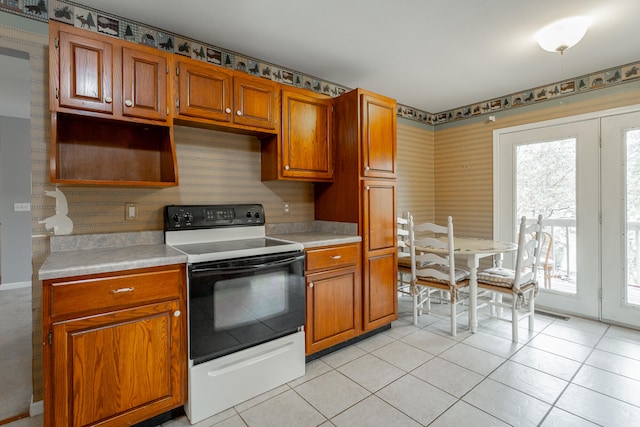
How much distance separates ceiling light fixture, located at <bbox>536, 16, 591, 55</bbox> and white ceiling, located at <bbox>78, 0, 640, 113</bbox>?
0.21ft

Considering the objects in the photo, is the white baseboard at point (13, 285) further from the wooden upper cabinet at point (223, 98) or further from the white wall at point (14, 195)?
the wooden upper cabinet at point (223, 98)

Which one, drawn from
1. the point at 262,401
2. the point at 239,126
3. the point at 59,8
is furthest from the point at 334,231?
the point at 59,8

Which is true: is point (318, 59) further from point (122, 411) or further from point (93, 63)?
point (122, 411)

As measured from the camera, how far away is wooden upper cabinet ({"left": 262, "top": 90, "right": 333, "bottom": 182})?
2.64m

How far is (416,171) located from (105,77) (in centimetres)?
367

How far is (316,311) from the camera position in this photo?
8.04 feet

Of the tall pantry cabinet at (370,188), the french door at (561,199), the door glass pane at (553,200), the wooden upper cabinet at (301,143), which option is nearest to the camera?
the wooden upper cabinet at (301,143)

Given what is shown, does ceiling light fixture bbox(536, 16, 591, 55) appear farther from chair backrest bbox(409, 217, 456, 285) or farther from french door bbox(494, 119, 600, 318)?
chair backrest bbox(409, 217, 456, 285)

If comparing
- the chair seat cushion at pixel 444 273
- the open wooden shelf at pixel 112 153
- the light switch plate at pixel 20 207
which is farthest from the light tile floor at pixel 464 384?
the light switch plate at pixel 20 207

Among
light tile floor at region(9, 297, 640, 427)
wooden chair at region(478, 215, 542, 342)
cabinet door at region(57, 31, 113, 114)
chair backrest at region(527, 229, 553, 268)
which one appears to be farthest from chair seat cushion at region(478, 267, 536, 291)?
cabinet door at region(57, 31, 113, 114)

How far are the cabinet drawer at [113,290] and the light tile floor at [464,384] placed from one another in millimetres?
784

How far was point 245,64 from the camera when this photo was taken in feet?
9.21

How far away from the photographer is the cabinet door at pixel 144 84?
6.40 ft

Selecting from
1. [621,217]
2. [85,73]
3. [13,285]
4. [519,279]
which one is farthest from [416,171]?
[13,285]
